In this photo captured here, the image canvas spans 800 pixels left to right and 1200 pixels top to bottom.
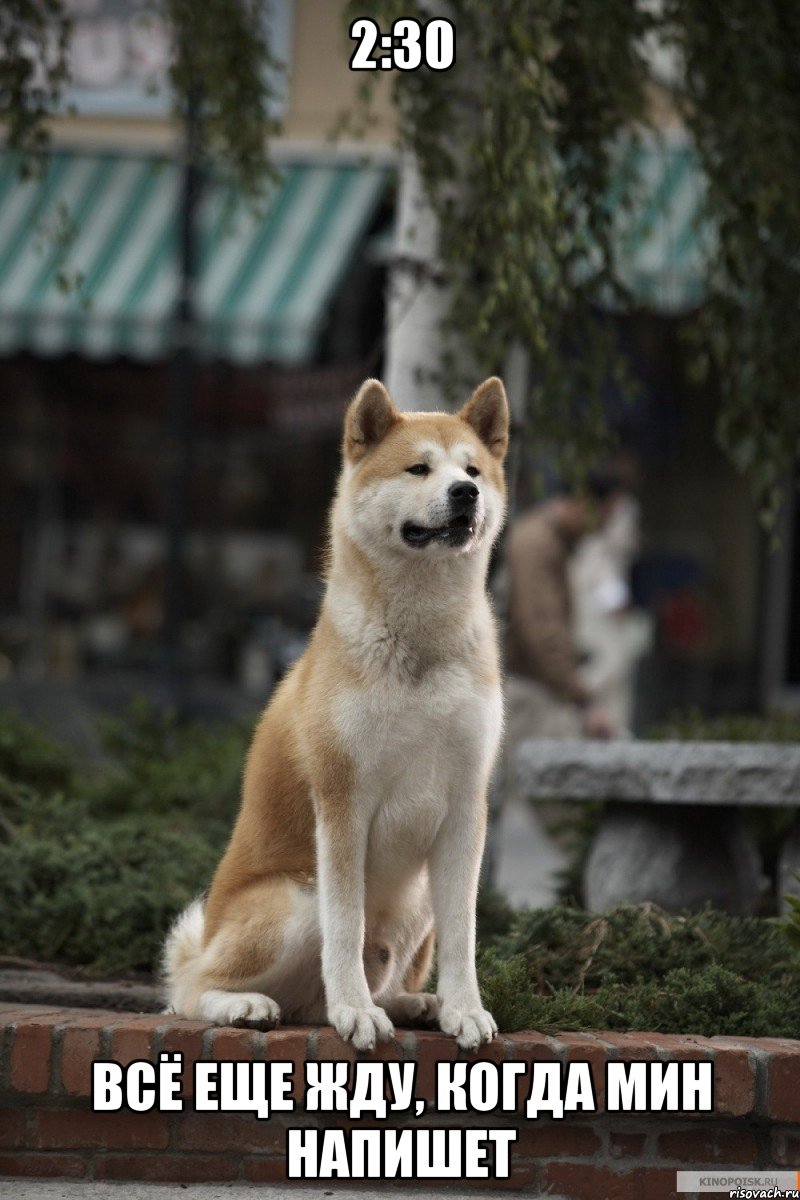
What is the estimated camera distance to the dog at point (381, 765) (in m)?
3.42

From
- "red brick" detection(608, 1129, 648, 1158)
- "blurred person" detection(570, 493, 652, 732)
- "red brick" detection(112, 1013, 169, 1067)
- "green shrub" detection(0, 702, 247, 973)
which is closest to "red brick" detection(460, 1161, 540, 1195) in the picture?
"red brick" detection(608, 1129, 648, 1158)

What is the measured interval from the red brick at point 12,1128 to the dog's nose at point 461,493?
1.72m

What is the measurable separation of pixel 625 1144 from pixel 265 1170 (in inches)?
32.3

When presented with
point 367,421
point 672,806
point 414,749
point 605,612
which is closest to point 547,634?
point 605,612

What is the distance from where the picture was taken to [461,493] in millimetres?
3363

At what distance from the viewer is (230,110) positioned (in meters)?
5.87

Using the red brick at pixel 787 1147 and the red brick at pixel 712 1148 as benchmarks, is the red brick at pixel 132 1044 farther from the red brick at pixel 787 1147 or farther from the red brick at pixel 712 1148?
the red brick at pixel 787 1147

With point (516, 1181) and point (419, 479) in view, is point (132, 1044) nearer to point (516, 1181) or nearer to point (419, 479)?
point (516, 1181)

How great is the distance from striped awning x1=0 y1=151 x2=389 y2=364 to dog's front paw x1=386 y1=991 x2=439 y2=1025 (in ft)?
27.6

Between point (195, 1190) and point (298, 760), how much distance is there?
980 millimetres

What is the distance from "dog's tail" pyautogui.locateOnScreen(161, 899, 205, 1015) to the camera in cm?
384

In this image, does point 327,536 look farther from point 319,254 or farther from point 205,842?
point 319,254

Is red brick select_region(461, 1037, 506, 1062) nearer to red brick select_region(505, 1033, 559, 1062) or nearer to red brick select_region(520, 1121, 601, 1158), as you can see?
red brick select_region(505, 1033, 559, 1062)

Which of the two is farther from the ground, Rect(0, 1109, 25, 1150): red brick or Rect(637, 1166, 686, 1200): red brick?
Rect(0, 1109, 25, 1150): red brick
